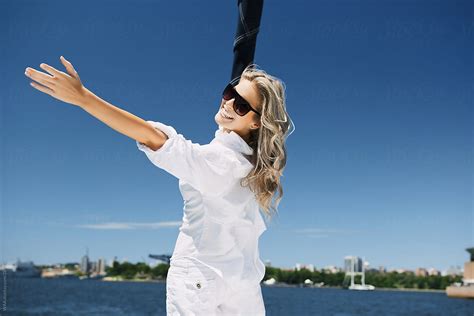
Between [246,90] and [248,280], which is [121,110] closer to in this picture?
[246,90]

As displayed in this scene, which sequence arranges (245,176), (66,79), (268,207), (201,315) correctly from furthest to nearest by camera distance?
1. (268,207)
2. (245,176)
3. (201,315)
4. (66,79)

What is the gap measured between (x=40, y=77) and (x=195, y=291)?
957 mm

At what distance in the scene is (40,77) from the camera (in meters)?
1.65

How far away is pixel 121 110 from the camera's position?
5.87ft

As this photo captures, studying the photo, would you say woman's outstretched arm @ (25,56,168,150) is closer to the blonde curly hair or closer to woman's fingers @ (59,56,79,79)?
woman's fingers @ (59,56,79,79)

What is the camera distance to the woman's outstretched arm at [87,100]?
65.6 inches

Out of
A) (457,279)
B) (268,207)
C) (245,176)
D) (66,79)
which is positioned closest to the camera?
(66,79)

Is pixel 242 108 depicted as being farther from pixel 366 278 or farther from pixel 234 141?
pixel 366 278

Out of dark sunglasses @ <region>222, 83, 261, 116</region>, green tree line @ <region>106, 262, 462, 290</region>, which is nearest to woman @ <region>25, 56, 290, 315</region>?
dark sunglasses @ <region>222, 83, 261, 116</region>

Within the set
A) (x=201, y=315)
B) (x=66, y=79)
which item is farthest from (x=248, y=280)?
(x=66, y=79)

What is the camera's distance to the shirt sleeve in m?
1.90

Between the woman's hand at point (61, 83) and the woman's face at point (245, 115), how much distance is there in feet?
2.66

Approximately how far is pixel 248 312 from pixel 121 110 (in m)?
0.98

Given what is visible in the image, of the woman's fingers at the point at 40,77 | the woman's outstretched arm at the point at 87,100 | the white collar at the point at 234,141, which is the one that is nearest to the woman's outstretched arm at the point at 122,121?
the woman's outstretched arm at the point at 87,100
